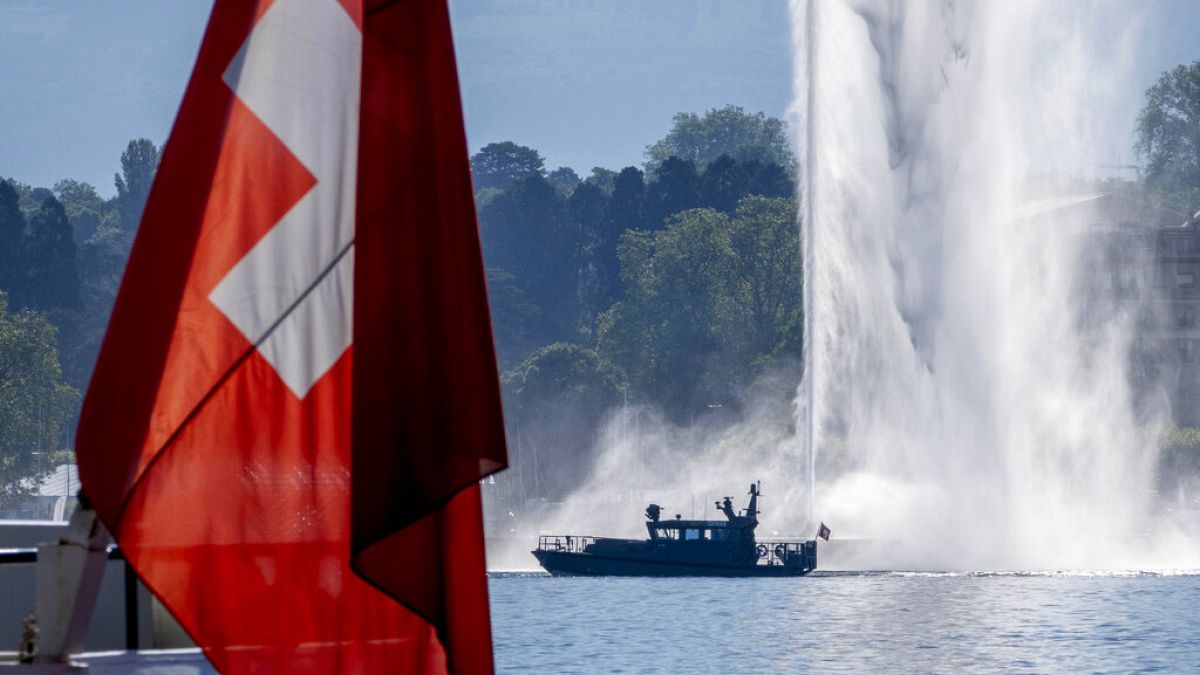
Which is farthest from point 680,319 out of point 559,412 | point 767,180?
point 767,180

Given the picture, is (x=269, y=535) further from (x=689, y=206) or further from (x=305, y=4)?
(x=689, y=206)

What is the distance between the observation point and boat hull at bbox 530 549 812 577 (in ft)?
227

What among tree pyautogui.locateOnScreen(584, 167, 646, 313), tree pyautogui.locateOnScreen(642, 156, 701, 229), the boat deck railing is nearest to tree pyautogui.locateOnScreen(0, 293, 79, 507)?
the boat deck railing

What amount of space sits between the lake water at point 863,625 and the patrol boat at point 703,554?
0.96 metres

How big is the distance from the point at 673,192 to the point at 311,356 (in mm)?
166425

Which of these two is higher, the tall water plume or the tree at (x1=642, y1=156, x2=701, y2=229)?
the tree at (x1=642, y1=156, x2=701, y2=229)

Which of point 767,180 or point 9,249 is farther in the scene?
point 767,180

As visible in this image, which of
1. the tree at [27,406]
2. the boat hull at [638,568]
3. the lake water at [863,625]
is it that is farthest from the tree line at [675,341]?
the lake water at [863,625]

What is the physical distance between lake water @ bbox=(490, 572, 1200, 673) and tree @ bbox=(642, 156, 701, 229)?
103081 mm

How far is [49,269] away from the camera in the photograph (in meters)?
152

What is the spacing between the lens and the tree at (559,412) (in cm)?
13190

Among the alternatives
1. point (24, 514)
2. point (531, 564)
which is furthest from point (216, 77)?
point (24, 514)

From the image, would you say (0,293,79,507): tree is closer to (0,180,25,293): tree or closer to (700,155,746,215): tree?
(0,180,25,293): tree

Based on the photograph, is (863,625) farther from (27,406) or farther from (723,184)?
(723,184)
